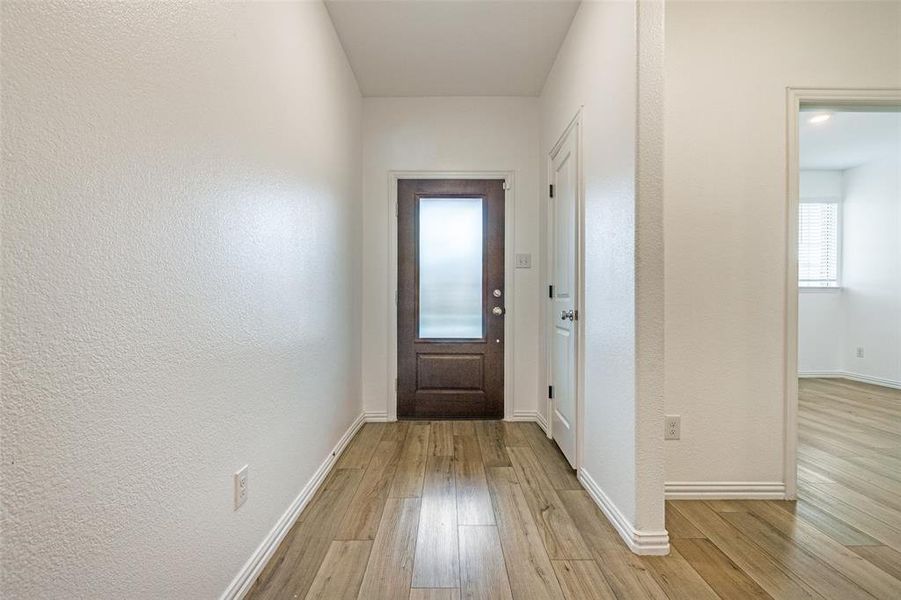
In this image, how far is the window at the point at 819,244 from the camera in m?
5.20

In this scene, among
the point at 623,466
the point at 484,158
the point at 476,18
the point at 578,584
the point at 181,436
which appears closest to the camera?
the point at 181,436

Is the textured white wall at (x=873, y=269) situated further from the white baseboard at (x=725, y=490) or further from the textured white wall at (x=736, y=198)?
the white baseboard at (x=725, y=490)

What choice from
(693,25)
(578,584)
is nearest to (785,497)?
(578,584)

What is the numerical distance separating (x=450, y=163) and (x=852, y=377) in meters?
5.51

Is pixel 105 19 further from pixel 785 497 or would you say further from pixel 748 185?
pixel 785 497

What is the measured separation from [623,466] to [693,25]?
2146 mm

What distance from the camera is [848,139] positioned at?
430 centimetres

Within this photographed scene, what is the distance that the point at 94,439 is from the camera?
80 centimetres

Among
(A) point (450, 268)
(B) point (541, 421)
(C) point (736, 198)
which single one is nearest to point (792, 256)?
(C) point (736, 198)

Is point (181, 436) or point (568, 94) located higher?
point (568, 94)

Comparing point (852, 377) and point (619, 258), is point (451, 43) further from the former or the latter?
point (852, 377)

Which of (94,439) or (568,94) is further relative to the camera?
(568,94)

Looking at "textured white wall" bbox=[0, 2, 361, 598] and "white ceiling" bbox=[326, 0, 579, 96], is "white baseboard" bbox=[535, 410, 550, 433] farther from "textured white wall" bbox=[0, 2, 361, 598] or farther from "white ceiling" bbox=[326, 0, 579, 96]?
"white ceiling" bbox=[326, 0, 579, 96]

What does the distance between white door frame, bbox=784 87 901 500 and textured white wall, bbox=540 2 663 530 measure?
938 mm
